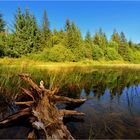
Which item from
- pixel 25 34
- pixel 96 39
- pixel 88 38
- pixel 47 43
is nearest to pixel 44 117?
pixel 25 34

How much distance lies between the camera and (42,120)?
5.21 metres

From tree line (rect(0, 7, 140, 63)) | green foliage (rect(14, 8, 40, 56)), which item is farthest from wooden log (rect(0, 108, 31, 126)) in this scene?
green foliage (rect(14, 8, 40, 56))

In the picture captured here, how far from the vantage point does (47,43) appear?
5456 cm

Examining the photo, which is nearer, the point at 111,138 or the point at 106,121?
the point at 111,138

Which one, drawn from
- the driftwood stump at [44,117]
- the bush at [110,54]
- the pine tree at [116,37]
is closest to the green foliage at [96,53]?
the bush at [110,54]

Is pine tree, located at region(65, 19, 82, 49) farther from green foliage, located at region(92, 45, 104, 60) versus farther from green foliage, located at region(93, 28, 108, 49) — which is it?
green foliage, located at region(93, 28, 108, 49)

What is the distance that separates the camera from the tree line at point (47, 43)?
146 feet

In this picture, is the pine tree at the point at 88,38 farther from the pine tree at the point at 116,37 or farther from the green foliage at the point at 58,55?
the pine tree at the point at 116,37

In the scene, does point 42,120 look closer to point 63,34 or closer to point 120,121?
point 120,121

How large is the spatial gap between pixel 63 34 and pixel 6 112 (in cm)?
5426

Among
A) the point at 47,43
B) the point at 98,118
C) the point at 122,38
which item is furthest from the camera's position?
the point at 122,38

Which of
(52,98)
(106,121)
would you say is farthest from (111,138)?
(52,98)

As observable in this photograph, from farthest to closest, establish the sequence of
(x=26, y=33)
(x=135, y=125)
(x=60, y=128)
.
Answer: (x=26, y=33) → (x=135, y=125) → (x=60, y=128)

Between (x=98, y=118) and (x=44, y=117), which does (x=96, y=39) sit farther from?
(x=44, y=117)
